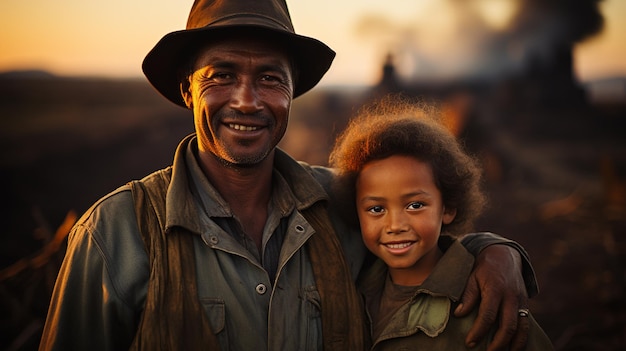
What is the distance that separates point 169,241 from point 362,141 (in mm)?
1174

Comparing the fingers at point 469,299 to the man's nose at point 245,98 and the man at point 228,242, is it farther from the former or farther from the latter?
the man's nose at point 245,98

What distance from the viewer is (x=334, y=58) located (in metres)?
2.89

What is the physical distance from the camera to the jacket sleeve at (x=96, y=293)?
202 cm

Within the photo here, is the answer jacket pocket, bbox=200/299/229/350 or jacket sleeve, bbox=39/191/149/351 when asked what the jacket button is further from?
jacket sleeve, bbox=39/191/149/351

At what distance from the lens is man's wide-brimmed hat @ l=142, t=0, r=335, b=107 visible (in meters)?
2.38

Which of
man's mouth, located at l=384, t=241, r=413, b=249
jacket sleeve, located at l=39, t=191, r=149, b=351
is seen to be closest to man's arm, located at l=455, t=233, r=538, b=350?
man's mouth, located at l=384, t=241, r=413, b=249

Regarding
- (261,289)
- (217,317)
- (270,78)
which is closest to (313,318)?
(261,289)

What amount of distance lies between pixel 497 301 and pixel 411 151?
2.75 feet

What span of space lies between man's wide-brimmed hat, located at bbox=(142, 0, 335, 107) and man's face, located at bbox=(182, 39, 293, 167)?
8 centimetres

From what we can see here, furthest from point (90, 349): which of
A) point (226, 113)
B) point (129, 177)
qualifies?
point (129, 177)

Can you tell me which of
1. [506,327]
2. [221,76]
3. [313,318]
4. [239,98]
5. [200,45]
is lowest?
[313,318]

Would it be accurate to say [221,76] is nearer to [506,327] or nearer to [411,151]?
[411,151]

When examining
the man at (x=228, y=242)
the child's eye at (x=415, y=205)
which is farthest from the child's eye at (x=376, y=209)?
the man at (x=228, y=242)

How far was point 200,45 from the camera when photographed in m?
2.53
